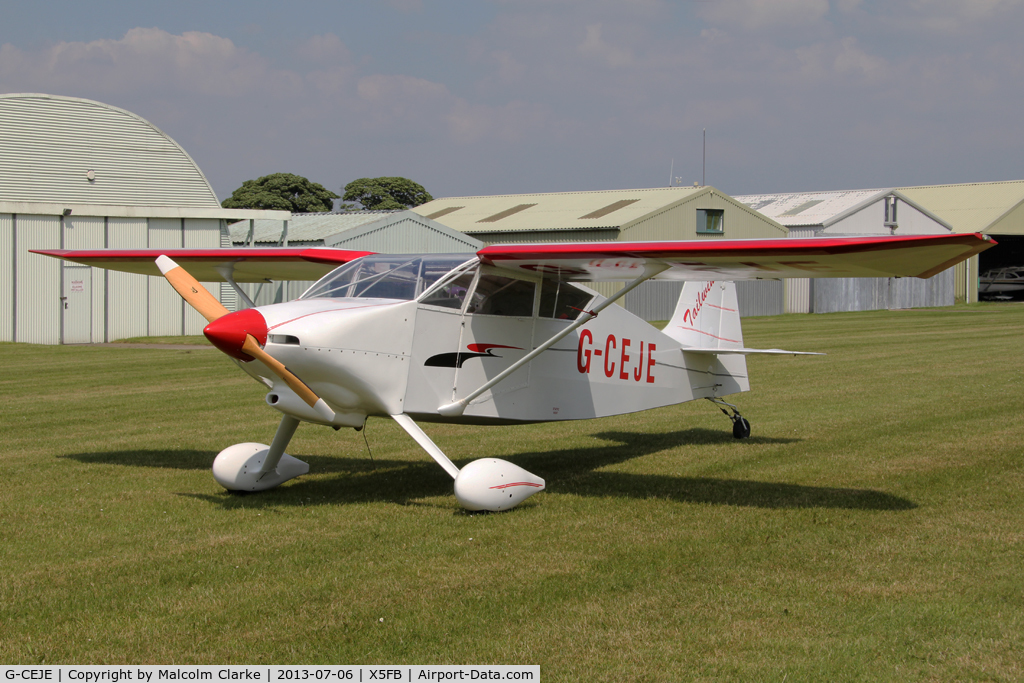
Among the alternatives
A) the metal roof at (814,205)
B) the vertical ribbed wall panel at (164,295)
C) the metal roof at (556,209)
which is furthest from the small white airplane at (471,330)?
the metal roof at (814,205)

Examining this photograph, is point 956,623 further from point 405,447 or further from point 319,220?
point 319,220

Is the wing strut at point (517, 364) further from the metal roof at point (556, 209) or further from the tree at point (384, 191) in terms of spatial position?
the tree at point (384, 191)

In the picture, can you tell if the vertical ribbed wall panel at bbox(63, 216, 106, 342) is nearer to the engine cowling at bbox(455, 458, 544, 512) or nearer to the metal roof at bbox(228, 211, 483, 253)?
the metal roof at bbox(228, 211, 483, 253)

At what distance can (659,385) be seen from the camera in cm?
1049

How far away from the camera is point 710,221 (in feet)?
146

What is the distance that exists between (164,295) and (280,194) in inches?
2150

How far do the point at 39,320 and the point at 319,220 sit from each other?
1343 centimetres

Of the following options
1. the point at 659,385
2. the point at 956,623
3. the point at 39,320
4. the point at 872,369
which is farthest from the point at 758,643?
the point at 39,320

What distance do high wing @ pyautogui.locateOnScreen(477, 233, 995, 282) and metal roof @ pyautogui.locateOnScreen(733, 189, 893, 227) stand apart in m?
42.9

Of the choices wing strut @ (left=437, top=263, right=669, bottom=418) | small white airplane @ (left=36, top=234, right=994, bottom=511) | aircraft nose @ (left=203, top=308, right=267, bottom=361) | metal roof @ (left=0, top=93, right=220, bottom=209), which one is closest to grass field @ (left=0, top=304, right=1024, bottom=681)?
small white airplane @ (left=36, top=234, right=994, bottom=511)

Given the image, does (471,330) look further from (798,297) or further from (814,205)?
(814,205)

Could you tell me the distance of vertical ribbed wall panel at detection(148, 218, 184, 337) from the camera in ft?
101

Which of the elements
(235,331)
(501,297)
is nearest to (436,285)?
(501,297)

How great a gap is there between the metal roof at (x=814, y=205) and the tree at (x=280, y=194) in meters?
41.6
